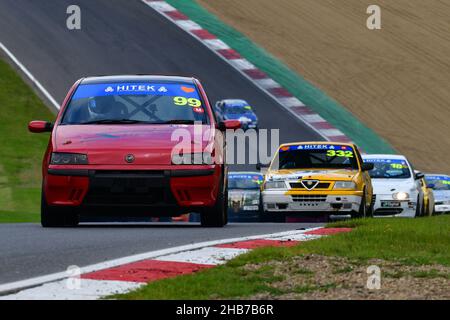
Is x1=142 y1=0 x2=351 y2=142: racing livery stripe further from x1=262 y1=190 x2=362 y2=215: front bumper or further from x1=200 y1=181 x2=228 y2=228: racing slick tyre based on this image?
x1=200 y1=181 x2=228 y2=228: racing slick tyre

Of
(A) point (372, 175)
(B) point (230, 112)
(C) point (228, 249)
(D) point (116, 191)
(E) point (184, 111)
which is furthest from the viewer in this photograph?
(B) point (230, 112)

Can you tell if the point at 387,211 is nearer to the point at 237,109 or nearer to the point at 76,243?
the point at 76,243

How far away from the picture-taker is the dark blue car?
37375 millimetres

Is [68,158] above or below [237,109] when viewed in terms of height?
below

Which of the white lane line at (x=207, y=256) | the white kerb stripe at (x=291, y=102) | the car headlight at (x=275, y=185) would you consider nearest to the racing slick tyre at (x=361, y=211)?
the car headlight at (x=275, y=185)

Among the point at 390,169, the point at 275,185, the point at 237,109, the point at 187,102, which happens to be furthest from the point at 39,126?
the point at 237,109

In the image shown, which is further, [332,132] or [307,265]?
[332,132]

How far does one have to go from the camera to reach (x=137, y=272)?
29.0ft

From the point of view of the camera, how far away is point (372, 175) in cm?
2262

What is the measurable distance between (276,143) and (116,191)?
24.1 m

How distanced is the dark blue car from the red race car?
2276 cm

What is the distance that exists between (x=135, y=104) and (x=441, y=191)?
15.4m
